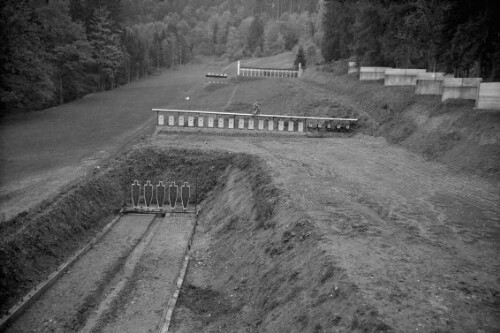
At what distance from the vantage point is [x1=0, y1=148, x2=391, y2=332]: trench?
29.2 ft

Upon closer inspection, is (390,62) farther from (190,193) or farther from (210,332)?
(210,332)

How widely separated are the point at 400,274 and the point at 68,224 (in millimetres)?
11855

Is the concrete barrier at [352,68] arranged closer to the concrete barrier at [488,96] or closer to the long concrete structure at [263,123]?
the long concrete structure at [263,123]

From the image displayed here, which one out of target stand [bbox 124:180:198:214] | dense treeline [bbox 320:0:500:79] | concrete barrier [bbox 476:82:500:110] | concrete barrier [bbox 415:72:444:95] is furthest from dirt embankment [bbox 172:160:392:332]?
concrete barrier [bbox 415:72:444:95]

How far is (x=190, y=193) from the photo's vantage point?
2189 centimetres

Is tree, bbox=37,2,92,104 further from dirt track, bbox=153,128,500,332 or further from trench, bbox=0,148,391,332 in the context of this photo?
dirt track, bbox=153,128,500,332

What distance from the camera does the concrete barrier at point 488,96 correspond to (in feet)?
67.5

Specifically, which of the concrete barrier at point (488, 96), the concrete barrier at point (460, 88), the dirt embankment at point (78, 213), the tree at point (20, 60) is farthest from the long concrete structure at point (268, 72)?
the concrete barrier at point (488, 96)

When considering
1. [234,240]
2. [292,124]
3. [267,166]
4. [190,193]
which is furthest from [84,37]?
[234,240]

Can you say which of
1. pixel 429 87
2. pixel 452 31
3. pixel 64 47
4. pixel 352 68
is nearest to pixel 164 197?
pixel 452 31

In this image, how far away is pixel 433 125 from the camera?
22500mm

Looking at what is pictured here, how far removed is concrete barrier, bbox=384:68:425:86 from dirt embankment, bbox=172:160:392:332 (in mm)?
18440

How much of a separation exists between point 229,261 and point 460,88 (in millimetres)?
16910

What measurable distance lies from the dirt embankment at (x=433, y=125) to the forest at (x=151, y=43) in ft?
8.53
